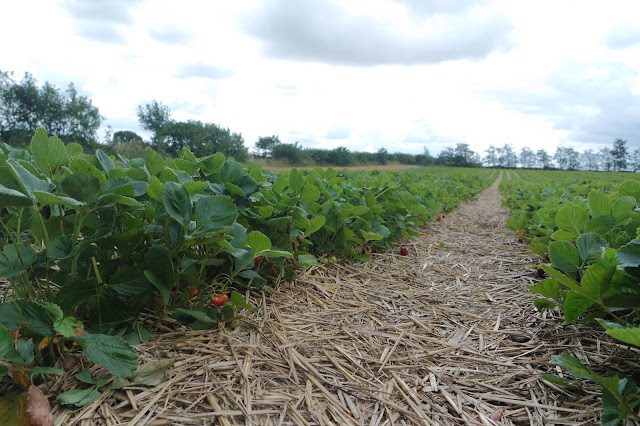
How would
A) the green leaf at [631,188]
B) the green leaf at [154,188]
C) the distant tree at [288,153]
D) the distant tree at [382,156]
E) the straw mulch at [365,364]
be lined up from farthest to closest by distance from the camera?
the distant tree at [382,156]
the distant tree at [288,153]
the green leaf at [631,188]
the green leaf at [154,188]
the straw mulch at [365,364]

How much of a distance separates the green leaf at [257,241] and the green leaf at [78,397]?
0.72 metres

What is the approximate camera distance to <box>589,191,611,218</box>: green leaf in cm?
188

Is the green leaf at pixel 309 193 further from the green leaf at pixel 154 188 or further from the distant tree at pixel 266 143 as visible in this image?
the distant tree at pixel 266 143

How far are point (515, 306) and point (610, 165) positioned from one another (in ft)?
351

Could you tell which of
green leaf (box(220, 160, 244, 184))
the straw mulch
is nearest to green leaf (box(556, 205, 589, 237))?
the straw mulch

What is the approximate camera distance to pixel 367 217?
291 cm

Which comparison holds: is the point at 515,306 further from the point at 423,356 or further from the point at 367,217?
the point at 367,217

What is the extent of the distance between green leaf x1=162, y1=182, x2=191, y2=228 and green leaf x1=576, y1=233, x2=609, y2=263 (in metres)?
1.63

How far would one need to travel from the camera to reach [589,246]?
1.64 meters

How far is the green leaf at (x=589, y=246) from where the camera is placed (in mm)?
1624

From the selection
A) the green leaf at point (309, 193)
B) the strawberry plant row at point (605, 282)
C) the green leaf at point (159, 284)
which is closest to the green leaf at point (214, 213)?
the green leaf at point (159, 284)

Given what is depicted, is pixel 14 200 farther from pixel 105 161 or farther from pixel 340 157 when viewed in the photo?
pixel 340 157

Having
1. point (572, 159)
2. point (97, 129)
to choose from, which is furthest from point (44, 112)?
point (572, 159)

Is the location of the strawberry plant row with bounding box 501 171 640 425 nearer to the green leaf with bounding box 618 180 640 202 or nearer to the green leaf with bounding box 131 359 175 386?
the green leaf with bounding box 618 180 640 202
